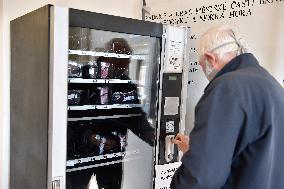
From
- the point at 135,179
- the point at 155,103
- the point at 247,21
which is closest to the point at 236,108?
the point at 155,103

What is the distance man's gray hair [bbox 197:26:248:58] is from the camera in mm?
1368

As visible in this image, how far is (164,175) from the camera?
77.4 inches

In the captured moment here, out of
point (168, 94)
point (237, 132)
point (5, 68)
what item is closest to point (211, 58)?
point (237, 132)

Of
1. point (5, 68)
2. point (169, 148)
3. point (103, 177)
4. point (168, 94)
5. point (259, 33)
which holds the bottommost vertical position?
point (103, 177)

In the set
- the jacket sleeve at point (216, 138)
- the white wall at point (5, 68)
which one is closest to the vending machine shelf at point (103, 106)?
the white wall at point (5, 68)

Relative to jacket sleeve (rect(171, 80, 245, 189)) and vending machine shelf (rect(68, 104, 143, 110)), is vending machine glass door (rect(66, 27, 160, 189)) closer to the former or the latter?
vending machine shelf (rect(68, 104, 143, 110))

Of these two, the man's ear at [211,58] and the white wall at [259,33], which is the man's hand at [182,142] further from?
the man's ear at [211,58]

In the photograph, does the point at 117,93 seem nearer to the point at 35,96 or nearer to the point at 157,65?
the point at 157,65

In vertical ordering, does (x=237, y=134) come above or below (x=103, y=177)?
above

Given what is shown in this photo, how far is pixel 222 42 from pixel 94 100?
3.07 feet

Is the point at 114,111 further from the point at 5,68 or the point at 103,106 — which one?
the point at 5,68

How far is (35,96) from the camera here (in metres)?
1.63

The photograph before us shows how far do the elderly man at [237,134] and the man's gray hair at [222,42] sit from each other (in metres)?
0.14

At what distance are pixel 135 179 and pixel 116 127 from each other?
0.38 meters
